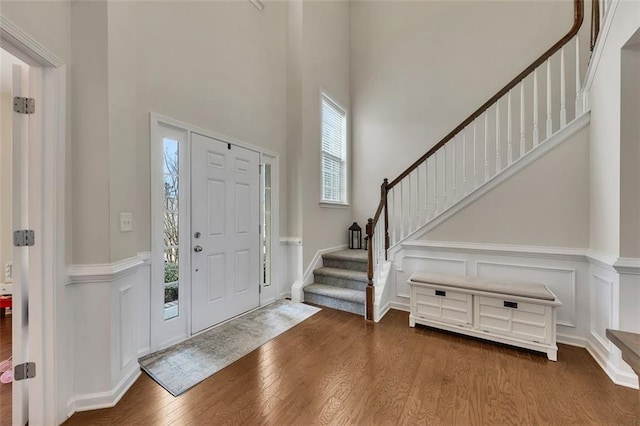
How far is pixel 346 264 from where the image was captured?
4.09 meters

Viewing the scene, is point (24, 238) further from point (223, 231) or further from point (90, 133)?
point (223, 231)

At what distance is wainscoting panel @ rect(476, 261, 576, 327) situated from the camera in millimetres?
2654

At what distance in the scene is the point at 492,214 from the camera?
9.89 ft

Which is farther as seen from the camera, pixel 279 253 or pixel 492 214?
pixel 279 253

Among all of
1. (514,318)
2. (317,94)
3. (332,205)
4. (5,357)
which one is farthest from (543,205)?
(5,357)

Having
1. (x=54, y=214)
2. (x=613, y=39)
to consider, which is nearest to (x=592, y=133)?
(x=613, y=39)

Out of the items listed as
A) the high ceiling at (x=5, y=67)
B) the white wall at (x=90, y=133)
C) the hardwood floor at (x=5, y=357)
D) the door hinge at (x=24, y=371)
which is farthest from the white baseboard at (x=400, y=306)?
the high ceiling at (x=5, y=67)

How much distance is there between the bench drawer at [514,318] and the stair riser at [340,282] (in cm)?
140

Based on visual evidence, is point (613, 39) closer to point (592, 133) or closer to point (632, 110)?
point (632, 110)

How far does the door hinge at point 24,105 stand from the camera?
1.60 meters

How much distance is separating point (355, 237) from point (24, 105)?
4255 millimetres

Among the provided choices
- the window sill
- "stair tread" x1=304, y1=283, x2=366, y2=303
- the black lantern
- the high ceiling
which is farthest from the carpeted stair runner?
the high ceiling

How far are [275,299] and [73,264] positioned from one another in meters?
2.46

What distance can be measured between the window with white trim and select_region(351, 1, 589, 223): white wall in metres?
0.26
